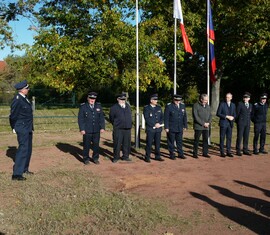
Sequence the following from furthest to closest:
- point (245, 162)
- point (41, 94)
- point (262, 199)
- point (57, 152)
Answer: point (41, 94), point (57, 152), point (245, 162), point (262, 199)

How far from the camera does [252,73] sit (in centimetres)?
2189

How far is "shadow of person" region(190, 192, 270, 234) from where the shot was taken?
4801 mm

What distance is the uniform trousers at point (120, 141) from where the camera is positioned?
30.3 ft

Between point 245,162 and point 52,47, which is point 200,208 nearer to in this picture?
point 245,162

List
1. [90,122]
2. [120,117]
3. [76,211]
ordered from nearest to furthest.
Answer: [76,211] → [90,122] → [120,117]

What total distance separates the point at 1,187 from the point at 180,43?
41.5 feet

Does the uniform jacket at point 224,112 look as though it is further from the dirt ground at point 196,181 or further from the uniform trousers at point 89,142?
the uniform trousers at point 89,142

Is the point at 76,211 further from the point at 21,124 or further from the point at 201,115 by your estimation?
the point at 201,115

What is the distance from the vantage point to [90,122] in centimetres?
887

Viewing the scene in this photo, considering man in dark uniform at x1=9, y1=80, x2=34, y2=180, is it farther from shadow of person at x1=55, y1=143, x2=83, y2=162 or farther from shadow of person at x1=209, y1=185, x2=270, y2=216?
shadow of person at x1=209, y1=185, x2=270, y2=216

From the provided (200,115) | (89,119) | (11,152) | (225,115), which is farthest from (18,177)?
(225,115)

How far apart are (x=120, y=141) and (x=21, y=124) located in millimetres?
2708

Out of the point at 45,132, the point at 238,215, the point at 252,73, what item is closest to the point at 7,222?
the point at 238,215

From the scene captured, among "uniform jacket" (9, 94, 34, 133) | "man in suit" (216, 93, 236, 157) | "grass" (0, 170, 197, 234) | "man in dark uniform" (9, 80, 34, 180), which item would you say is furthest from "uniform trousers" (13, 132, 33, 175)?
"man in suit" (216, 93, 236, 157)
